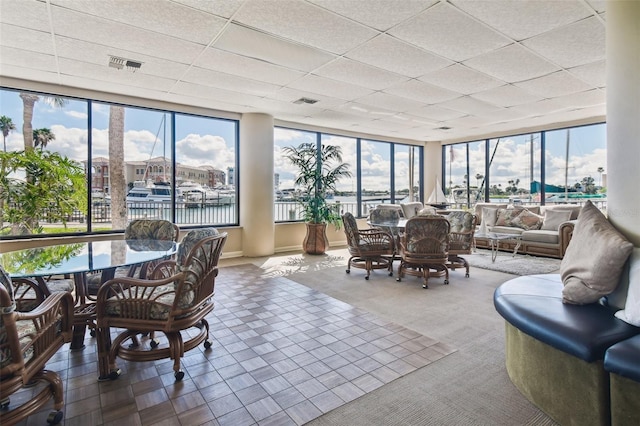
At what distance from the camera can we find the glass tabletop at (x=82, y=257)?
2.26 meters

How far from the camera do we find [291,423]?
179 centimetres

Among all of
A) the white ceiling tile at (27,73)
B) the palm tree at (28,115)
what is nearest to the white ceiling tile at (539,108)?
the white ceiling tile at (27,73)

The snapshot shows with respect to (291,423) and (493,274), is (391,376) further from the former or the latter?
(493,274)

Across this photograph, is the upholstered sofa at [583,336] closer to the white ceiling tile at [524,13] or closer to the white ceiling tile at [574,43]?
the white ceiling tile at [524,13]

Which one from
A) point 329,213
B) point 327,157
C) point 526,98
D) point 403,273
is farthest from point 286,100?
point 526,98

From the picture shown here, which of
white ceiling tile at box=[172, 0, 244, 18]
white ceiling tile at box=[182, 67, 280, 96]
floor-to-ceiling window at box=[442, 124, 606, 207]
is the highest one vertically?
white ceiling tile at box=[182, 67, 280, 96]

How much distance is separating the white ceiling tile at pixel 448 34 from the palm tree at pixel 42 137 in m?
4.95

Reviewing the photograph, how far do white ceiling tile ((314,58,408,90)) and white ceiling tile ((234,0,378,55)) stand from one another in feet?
1.52

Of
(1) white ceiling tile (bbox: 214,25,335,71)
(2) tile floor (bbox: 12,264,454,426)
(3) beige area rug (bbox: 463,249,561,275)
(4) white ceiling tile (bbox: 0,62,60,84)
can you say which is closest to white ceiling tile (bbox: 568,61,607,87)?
(3) beige area rug (bbox: 463,249,561,275)

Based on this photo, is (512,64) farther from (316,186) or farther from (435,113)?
(316,186)

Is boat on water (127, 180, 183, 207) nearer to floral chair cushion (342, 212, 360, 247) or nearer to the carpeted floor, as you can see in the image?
the carpeted floor

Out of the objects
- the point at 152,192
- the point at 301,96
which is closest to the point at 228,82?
the point at 301,96

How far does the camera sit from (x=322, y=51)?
3.46 meters

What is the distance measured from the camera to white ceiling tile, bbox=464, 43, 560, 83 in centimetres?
349
